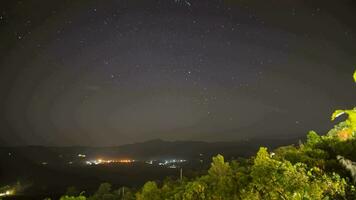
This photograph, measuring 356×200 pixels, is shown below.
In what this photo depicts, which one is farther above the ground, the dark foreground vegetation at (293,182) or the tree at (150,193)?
the dark foreground vegetation at (293,182)

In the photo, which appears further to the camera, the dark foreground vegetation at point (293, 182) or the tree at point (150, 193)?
the tree at point (150, 193)

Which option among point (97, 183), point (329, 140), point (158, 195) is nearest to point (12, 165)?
point (97, 183)

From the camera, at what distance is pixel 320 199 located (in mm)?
8492

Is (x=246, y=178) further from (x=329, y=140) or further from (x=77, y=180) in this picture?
(x=77, y=180)

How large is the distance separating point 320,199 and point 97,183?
118m

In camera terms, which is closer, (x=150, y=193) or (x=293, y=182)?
(x=293, y=182)

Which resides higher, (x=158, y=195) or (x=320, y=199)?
(x=320, y=199)

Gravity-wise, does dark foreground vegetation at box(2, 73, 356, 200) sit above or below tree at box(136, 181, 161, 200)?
above

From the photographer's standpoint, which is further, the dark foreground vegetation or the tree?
the tree

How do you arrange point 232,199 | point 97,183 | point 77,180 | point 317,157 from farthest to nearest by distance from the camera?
1. point 77,180
2. point 97,183
3. point 317,157
4. point 232,199

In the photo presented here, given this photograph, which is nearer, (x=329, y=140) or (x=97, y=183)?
(x=329, y=140)

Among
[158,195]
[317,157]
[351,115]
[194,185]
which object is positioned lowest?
[158,195]

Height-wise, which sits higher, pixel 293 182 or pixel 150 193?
pixel 293 182

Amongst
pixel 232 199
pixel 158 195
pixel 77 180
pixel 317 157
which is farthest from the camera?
pixel 77 180
